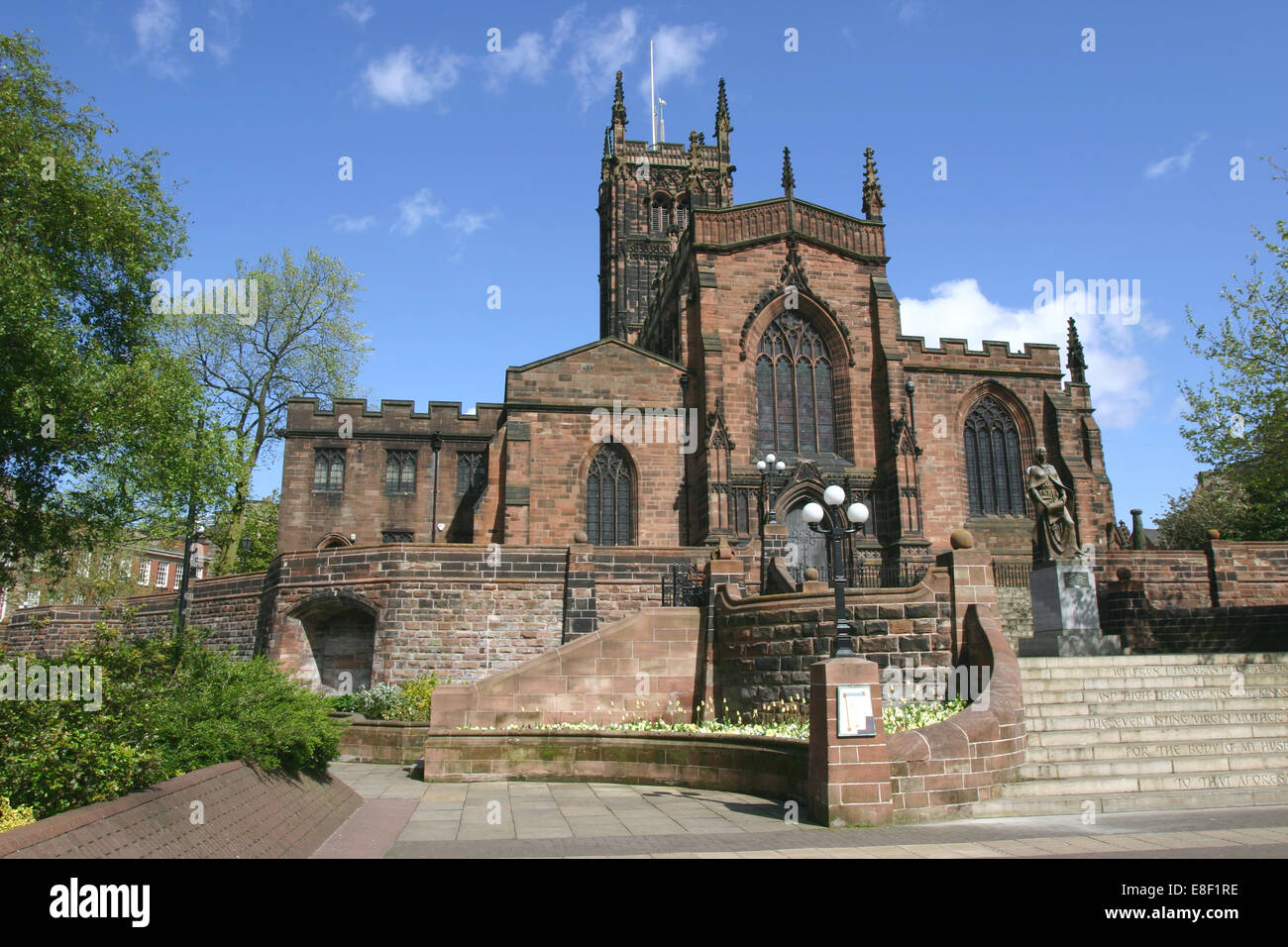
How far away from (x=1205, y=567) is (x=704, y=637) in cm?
1605

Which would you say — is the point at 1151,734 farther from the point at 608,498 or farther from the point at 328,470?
the point at 328,470

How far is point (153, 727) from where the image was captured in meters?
7.45

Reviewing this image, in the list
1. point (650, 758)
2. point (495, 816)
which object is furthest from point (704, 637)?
point (495, 816)

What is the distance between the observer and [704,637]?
18.5 meters

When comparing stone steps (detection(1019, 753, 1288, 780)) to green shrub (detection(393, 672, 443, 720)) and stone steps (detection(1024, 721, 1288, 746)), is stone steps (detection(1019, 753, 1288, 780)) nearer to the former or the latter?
stone steps (detection(1024, 721, 1288, 746))

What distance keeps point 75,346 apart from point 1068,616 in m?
20.8

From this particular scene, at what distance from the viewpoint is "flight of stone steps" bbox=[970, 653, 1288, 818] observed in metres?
11.2

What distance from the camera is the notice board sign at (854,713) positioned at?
10266 mm

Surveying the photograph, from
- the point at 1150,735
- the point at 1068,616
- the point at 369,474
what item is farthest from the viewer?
the point at 369,474

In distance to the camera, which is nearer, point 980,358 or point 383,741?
point 383,741

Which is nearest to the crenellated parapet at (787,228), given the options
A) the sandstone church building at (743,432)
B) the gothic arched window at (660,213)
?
the sandstone church building at (743,432)

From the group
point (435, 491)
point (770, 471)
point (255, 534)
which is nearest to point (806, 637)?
point (770, 471)
